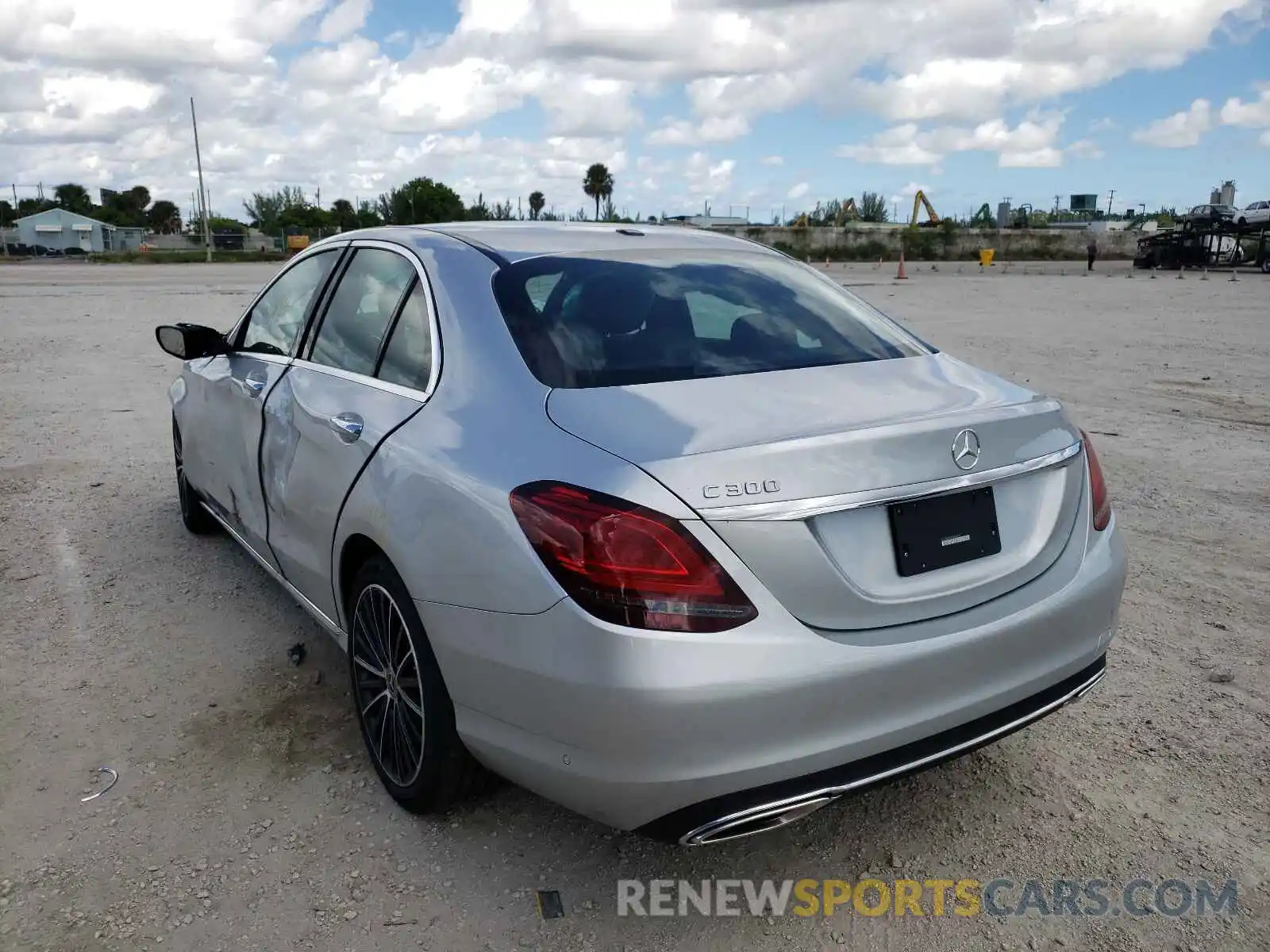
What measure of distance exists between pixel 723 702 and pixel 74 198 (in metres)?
138

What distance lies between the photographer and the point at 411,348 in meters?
2.98

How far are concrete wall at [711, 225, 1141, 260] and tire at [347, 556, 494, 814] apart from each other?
55723mm

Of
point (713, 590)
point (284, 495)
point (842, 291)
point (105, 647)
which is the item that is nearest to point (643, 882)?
point (713, 590)

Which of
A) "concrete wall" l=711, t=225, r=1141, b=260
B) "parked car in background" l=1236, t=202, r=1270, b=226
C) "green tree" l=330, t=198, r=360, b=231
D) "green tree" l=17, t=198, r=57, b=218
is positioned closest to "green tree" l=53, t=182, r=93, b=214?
"green tree" l=17, t=198, r=57, b=218

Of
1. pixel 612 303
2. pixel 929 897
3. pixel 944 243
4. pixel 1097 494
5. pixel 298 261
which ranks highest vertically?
pixel 944 243

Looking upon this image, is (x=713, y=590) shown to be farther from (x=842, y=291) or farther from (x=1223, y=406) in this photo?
(x=1223, y=406)

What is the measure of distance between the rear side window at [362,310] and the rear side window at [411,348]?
0.09m

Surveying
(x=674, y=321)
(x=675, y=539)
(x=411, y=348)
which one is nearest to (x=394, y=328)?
(x=411, y=348)

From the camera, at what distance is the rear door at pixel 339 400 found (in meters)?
2.94

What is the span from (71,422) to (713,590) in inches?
308

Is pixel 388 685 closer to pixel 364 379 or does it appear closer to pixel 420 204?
pixel 364 379

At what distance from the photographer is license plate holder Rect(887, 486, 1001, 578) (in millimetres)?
2258

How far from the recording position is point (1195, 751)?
3.17 m

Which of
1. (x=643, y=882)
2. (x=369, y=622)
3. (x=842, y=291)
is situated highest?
(x=842, y=291)
